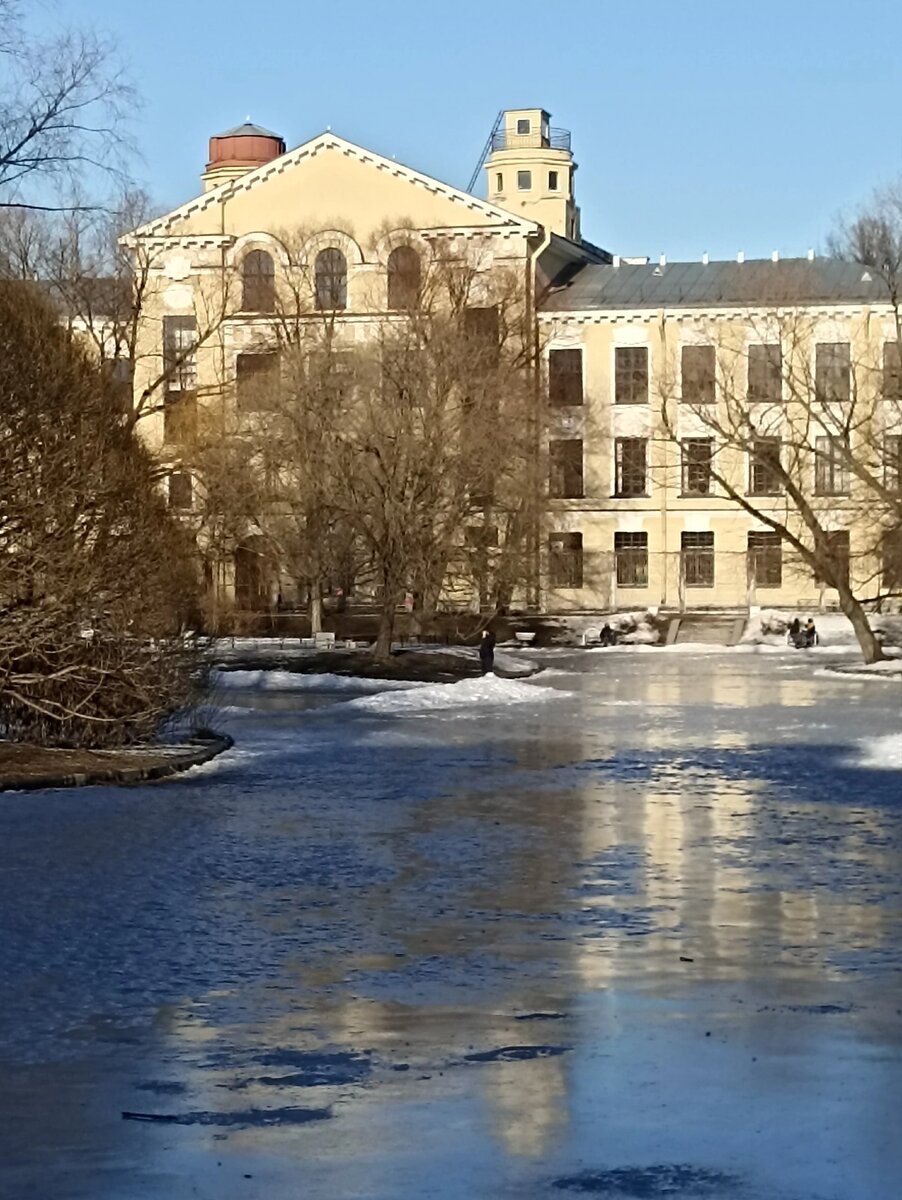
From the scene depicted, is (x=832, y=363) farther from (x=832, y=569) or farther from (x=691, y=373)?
(x=832, y=569)

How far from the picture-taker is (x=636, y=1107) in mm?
8094

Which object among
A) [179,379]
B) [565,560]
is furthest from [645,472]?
[179,379]

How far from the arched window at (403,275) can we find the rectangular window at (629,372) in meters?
8.63

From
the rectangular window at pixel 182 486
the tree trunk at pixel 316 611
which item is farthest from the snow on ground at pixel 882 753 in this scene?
the tree trunk at pixel 316 611

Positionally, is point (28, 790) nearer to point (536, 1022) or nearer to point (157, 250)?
point (536, 1022)

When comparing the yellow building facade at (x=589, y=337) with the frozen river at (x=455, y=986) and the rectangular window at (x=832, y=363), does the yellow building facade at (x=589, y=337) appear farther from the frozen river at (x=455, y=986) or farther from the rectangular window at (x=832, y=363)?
the frozen river at (x=455, y=986)

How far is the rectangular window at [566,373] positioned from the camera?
233 ft

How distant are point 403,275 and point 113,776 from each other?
4503 centimetres

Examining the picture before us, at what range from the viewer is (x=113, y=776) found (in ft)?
75.3

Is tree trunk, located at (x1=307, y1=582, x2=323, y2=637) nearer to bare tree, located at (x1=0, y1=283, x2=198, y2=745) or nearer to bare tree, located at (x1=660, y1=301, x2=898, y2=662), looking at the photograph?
bare tree, located at (x1=660, y1=301, x2=898, y2=662)

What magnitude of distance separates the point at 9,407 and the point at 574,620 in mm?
40697

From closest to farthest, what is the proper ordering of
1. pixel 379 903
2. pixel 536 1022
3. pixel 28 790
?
pixel 536 1022, pixel 379 903, pixel 28 790

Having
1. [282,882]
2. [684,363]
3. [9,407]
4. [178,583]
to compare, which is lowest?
[282,882]

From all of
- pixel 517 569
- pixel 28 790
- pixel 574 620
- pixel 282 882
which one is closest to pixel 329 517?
pixel 517 569
